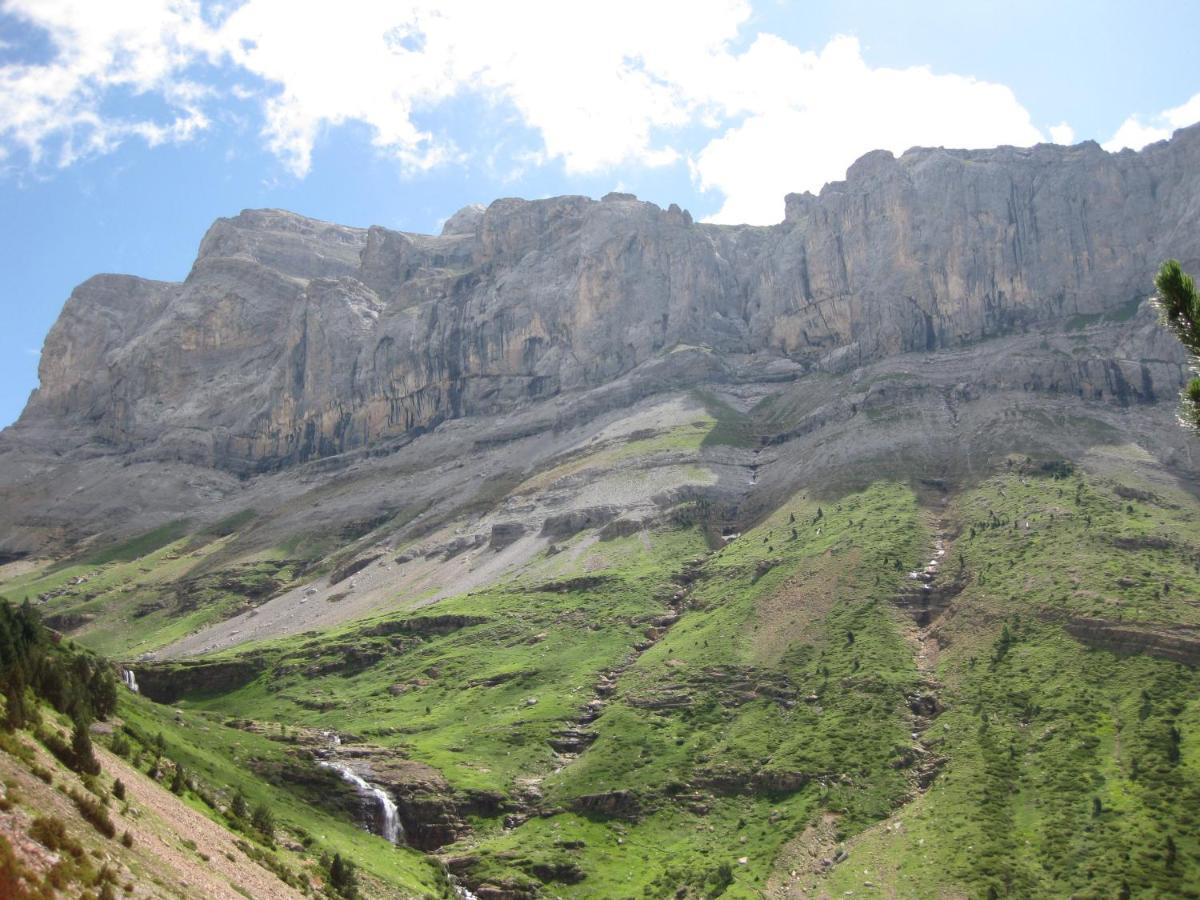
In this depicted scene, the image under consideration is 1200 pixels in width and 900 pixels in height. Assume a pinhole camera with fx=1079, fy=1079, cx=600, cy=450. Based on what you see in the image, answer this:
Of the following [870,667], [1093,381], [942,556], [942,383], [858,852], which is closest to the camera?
[858,852]

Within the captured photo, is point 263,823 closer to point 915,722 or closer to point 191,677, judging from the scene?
point 915,722

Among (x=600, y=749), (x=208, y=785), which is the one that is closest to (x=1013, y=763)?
(x=600, y=749)

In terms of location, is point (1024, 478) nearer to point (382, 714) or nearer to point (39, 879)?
point (382, 714)

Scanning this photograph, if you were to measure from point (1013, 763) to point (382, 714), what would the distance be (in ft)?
204

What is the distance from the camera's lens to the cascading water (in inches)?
3194

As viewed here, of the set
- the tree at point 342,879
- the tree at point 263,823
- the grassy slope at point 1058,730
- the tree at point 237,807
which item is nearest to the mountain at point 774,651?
the grassy slope at point 1058,730

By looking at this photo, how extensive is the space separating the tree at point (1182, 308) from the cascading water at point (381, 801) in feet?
233

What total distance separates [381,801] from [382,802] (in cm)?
12

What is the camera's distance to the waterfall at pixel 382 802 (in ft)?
266

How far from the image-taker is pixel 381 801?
82938 mm

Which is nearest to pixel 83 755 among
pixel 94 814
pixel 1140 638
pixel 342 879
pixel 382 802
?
pixel 94 814

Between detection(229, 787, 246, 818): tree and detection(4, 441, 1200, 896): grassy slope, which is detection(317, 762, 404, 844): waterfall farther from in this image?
detection(229, 787, 246, 818): tree

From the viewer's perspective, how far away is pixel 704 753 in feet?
303

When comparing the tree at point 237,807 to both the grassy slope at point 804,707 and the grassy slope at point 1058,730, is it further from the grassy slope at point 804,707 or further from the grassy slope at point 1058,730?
the grassy slope at point 1058,730
